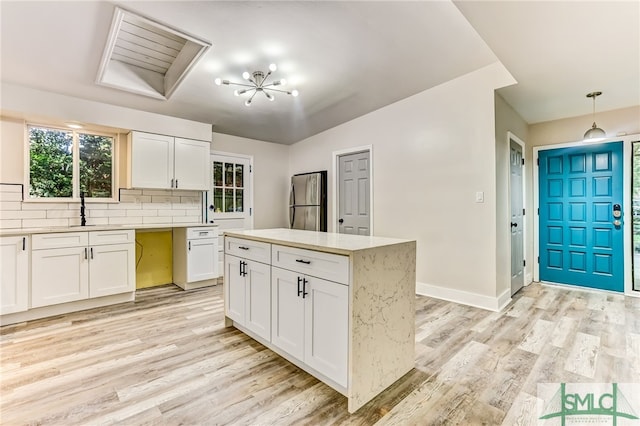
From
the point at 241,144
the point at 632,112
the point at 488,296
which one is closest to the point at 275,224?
the point at 241,144

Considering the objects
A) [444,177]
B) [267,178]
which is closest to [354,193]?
[444,177]

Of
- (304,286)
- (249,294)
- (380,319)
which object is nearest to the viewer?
(380,319)

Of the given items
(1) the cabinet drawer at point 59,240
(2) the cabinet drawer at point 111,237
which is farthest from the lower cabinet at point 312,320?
(1) the cabinet drawer at point 59,240

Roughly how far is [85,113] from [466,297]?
194 inches

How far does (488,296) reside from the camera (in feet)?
10.8

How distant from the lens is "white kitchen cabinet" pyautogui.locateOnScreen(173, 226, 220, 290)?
13.3 ft

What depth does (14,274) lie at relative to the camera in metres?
2.86

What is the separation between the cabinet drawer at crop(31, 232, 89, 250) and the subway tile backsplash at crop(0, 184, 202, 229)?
57cm

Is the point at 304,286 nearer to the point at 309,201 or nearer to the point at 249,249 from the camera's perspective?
the point at 249,249

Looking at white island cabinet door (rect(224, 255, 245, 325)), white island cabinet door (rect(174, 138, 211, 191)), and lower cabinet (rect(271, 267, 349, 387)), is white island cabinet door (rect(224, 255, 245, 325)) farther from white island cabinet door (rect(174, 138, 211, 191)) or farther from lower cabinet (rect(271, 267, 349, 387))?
white island cabinet door (rect(174, 138, 211, 191))

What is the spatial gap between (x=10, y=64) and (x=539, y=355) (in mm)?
5173

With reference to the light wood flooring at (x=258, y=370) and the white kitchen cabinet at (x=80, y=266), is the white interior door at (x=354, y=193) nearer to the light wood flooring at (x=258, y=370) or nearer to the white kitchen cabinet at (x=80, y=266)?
the light wood flooring at (x=258, y=370)

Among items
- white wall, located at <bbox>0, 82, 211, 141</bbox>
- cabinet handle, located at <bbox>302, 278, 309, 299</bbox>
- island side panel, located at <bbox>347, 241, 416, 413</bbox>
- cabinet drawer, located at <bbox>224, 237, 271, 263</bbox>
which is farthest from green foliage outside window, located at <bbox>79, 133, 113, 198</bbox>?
island side panel, located at <bbox>347, 241, 416, 413</bbox>

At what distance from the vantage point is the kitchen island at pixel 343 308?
1653mm
